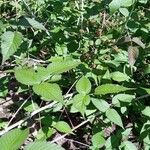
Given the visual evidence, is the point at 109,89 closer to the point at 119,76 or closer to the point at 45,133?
the point at 119,76

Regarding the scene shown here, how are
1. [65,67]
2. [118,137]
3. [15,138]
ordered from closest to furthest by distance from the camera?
[15,138] < [65,67] < [118,137]

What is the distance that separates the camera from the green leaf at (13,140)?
33.5 inches

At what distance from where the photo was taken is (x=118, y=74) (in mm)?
2107

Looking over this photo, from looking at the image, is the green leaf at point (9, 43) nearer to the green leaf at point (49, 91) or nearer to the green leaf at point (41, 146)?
the green leaf at point (49, 91)

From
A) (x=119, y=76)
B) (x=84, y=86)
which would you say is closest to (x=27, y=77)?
(x=84, y=86)

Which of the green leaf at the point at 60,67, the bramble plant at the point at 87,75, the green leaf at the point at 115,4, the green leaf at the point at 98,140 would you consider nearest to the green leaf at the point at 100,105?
the bramble plant at the point at 87,75

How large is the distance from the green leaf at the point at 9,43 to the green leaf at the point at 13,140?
2.56ft

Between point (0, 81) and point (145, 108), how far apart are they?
3.16 ft

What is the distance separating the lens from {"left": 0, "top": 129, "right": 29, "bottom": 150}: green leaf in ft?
2.80

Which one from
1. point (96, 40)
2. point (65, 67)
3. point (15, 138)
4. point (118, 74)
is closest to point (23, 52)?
point (96, 40)

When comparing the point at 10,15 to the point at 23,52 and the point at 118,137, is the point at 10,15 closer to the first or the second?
the point at 23,52

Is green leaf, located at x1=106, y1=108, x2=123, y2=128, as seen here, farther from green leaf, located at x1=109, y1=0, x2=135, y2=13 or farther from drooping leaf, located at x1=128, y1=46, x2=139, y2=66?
green leaf, located at x1=109, y1=0, x2=135, y2=13

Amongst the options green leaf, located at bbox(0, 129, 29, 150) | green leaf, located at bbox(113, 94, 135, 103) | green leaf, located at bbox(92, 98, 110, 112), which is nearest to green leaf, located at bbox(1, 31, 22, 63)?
green leaf, located at bbox(92, 98, 110, 112)

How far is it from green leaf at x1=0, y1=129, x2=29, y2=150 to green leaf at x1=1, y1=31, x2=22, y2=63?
781 mm
